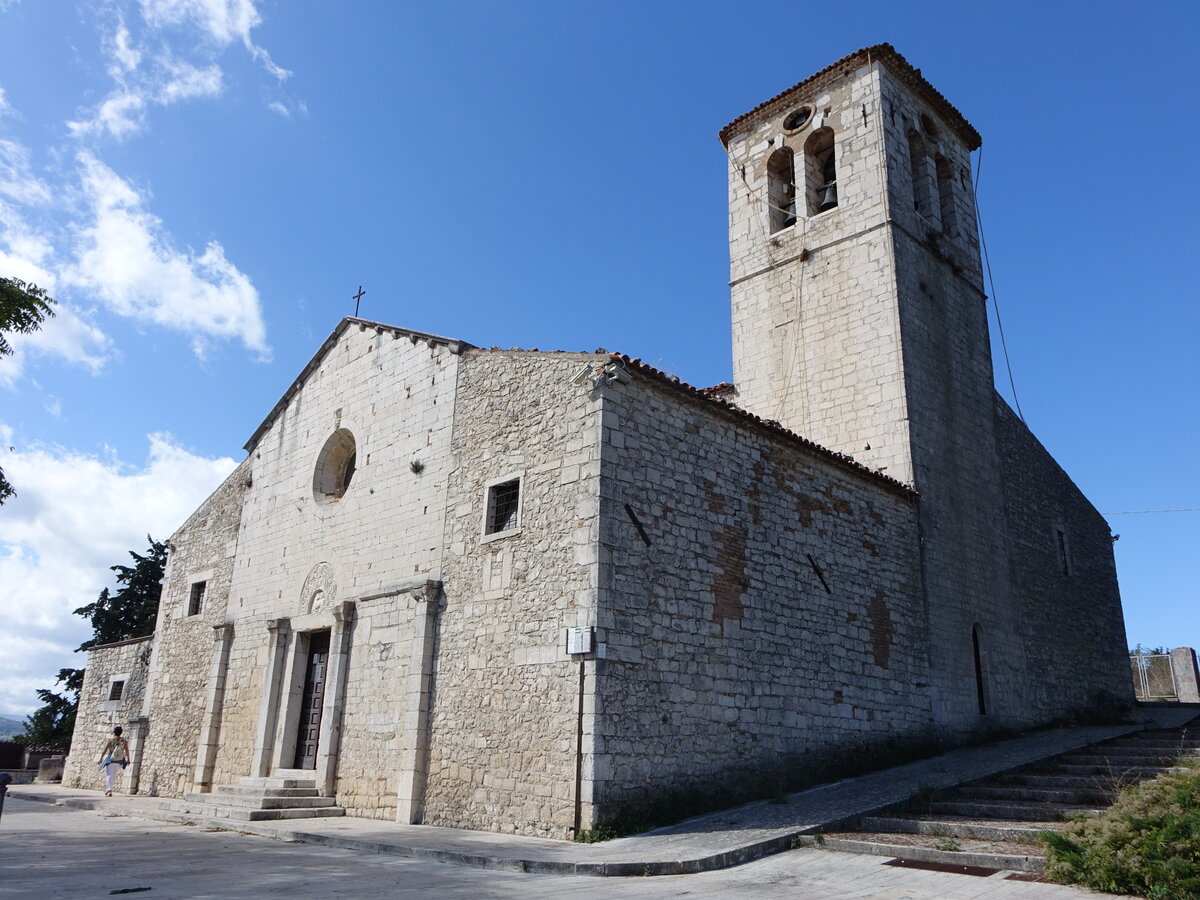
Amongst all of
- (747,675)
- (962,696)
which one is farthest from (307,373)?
(962,696)

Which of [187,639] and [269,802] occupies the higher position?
[187,639]

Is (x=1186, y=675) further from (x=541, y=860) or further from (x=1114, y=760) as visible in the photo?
(x=541, y=860)

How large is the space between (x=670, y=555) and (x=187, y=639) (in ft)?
39.2

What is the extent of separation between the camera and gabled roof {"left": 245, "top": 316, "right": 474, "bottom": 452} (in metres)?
13.7

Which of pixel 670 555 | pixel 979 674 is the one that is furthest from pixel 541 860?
pixel 979 674

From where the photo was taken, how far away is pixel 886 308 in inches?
656

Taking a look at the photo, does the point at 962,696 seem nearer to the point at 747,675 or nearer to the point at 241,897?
the point at 747,675

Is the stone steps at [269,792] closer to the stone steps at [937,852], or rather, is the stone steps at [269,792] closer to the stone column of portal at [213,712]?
the stone column of portal at [213,712]

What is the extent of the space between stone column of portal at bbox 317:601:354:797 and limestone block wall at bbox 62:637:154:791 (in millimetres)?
7781

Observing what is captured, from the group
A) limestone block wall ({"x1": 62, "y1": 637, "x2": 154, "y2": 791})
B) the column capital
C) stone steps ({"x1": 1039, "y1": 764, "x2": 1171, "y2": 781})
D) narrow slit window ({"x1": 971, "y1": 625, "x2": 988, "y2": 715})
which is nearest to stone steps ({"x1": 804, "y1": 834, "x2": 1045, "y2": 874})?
stone steps ({"x1": 1039, "y1": 764, "x2": 1171, "y2": 781})

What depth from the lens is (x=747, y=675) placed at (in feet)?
37.1

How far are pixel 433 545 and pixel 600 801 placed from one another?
474cm

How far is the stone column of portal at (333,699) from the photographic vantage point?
12742mm

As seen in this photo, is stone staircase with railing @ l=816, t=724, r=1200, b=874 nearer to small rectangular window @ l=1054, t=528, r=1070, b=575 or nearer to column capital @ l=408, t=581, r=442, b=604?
column capital @ l=408, t=581, r=442, b=604
